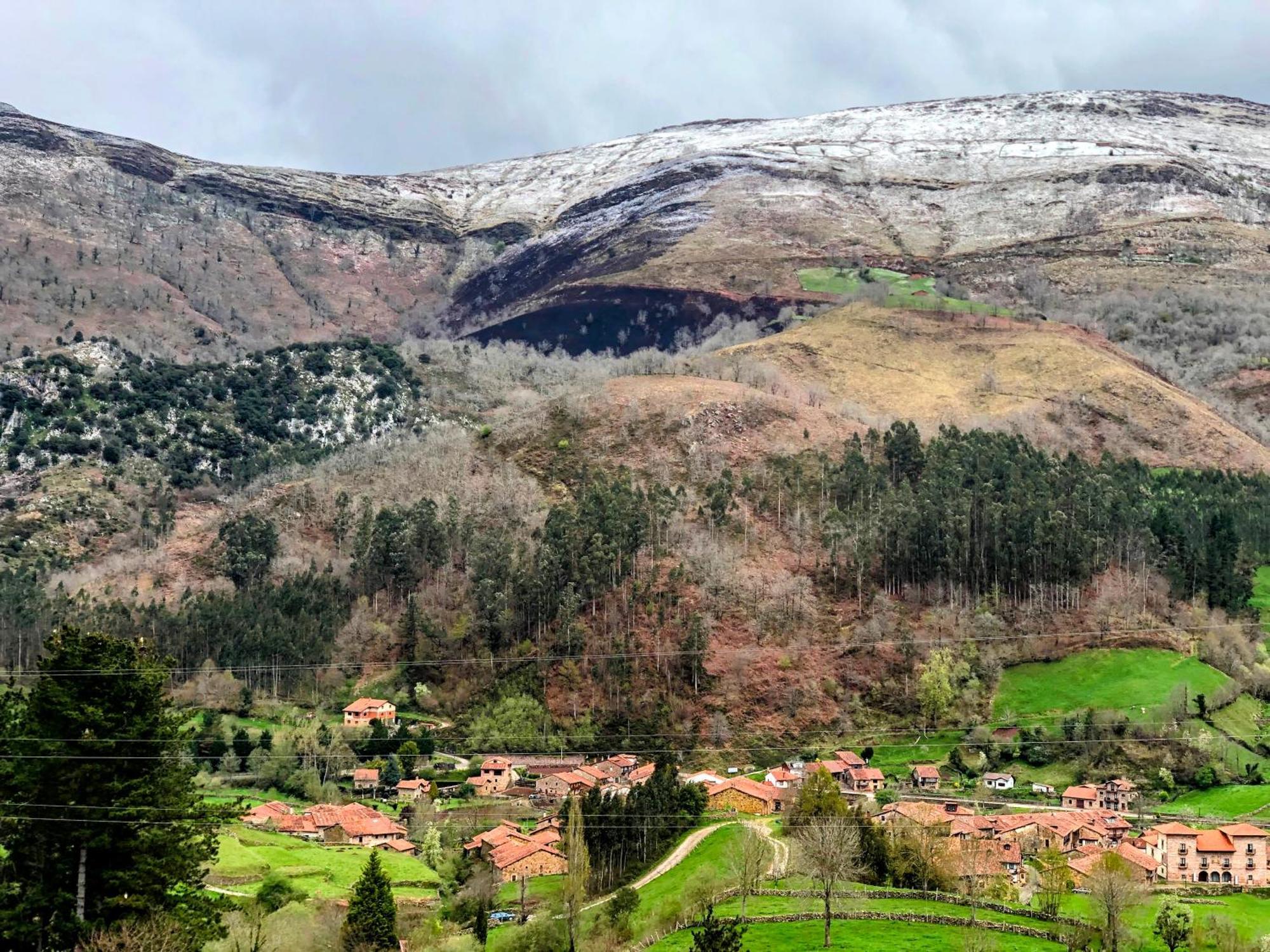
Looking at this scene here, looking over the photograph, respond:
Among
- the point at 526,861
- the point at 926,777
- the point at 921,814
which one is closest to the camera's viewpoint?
the point at 921,814

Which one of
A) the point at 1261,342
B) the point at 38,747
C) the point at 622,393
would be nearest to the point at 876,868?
the point at 38,747

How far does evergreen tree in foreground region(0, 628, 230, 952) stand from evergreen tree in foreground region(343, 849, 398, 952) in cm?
1279

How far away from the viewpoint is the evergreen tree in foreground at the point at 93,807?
37719mm

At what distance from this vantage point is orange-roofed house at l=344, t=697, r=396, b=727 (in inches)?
3632

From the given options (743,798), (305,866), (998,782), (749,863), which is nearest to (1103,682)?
(998,782)

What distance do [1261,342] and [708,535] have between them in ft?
371

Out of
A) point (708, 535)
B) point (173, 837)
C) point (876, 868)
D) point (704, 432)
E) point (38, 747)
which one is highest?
point (704, 432)

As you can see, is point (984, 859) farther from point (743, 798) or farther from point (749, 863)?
point (743, 798)

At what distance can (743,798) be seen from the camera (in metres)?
76.9

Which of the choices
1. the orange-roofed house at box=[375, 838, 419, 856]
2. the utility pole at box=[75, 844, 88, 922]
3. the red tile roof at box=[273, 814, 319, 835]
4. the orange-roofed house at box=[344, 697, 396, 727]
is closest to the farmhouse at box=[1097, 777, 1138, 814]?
the orange-roofed house at box=[375, 838, 419, 856]

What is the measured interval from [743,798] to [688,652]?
17981mm

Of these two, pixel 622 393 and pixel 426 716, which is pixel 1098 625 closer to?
pixel 426 716

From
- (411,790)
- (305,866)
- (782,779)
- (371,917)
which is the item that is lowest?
(305,866)

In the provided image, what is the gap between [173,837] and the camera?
3934cm
